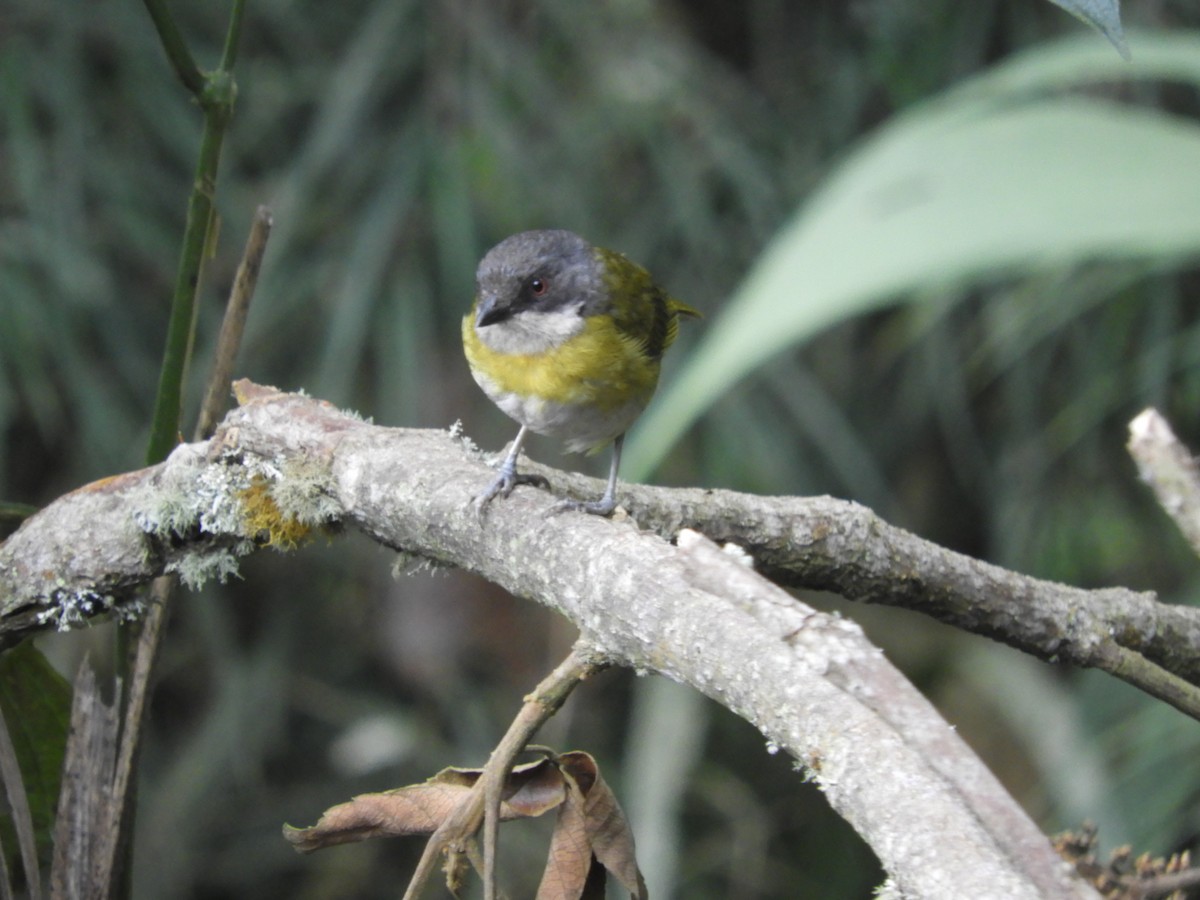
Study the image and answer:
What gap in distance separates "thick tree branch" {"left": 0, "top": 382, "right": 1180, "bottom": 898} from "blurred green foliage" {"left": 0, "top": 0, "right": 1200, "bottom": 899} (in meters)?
2.08

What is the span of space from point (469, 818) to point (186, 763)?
9.80ft

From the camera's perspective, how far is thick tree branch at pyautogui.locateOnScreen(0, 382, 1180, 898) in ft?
1.97

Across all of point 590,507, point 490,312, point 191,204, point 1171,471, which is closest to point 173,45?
point 191,204

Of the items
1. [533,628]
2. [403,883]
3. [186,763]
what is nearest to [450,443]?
[533,628]

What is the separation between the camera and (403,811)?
856mm

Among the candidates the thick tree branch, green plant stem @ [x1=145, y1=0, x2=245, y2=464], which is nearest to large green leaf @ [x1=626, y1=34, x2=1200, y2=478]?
the thick tree branch

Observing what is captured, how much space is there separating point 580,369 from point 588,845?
1035mm

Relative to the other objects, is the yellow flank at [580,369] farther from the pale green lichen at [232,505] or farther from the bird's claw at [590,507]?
the pale green lichen at [232,505]

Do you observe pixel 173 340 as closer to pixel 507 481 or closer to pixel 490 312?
pixel 507 481

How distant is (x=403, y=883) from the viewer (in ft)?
12.7

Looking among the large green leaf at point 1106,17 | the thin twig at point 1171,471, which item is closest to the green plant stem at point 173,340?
the large green leaf at point 1106,17

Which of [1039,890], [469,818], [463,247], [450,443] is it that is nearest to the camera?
[1039,890]

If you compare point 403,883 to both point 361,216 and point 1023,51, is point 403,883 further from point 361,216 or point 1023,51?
point 1023,51

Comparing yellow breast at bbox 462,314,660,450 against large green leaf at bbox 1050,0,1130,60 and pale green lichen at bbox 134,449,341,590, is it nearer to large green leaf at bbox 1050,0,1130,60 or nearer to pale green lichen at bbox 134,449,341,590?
pale green lichen at bbox 134,449,341,590
